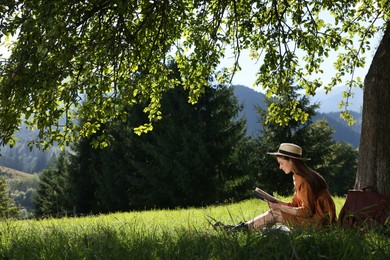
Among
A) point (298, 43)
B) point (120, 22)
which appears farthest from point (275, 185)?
point (120, 22)

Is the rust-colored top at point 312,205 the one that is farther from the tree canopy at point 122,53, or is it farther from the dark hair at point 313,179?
the tree canopy at point 122,53

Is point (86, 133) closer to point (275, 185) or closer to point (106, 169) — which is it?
point (275, 185)

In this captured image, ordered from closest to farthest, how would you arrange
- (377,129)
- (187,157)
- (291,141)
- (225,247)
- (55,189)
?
(225,247) < (377,129) < (187,157) < (291,141) < (55,189)

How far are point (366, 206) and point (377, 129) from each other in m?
1.41

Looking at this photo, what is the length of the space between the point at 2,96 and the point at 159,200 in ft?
90.8

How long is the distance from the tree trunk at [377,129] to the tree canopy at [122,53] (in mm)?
2890

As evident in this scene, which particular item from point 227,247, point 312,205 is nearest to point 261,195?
point 312,205

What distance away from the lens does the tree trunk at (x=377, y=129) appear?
6844 millimetres

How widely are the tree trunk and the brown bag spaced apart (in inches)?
31.2

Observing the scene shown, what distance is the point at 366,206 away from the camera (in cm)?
609

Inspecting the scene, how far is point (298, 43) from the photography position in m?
10.7

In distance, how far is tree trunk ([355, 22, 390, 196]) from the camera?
6.84 meters

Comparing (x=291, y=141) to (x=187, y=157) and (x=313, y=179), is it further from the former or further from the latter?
(x=313, y=179)

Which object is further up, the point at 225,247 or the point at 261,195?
the point at 261,195
